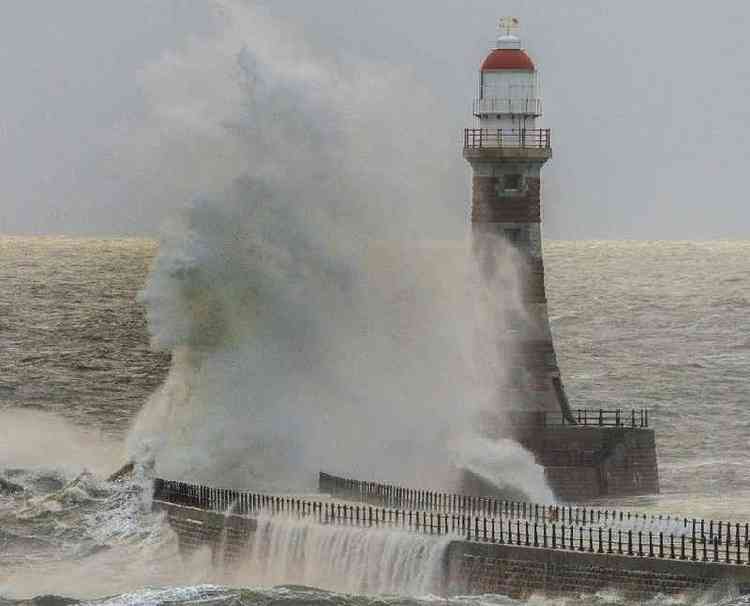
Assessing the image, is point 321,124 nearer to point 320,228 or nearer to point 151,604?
point 320,228

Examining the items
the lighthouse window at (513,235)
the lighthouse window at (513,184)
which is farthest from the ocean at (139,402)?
the lighthouse window at (513,184)

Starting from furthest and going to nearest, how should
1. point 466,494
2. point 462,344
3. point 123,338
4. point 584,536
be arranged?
point 123,338 < point 462,344 < point 466,494 < point 584,536

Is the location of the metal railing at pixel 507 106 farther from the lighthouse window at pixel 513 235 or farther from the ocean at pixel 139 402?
the ocean at pixel 139 402

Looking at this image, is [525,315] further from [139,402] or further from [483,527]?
[139,402]

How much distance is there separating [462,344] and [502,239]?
129 inches

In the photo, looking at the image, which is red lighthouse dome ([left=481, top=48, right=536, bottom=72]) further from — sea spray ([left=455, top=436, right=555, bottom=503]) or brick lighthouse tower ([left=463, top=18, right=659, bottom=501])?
sea spray ([left=455, top=436, right=555, bottom=503])

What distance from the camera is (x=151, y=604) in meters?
40.4

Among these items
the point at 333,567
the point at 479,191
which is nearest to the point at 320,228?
the point at 479,191

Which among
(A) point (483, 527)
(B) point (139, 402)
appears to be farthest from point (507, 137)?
(B) point (139, 402)

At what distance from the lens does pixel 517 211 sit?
1950 inches

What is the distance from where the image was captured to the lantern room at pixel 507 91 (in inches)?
1978

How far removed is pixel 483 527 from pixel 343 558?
2.82 metres

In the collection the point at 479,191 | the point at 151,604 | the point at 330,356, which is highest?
the point at 479,191

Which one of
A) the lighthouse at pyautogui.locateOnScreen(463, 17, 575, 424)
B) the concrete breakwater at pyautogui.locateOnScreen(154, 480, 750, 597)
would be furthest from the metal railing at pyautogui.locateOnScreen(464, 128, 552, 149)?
the concrete breakwater at pyautogui.locateOnScreen(154, 480, 750, 597)
